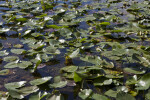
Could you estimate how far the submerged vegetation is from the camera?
1.29 metres

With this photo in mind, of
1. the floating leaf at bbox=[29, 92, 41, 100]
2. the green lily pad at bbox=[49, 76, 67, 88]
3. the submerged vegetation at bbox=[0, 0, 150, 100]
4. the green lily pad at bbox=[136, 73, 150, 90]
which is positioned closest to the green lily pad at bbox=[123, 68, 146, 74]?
the submerged vegetation at bbox=[0, 0, 150, 100]

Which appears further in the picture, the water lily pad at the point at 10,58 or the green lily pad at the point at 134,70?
the water lily pad at the point at 10,58

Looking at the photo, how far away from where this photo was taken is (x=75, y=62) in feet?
5.68

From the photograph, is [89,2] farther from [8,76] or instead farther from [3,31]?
[8,76]

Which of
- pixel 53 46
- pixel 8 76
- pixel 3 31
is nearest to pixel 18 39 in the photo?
pixel 3 31

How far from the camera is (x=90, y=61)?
1594 millimetres

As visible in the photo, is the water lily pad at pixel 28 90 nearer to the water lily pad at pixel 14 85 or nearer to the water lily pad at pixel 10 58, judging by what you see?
the water lily pad at pixel 14 85

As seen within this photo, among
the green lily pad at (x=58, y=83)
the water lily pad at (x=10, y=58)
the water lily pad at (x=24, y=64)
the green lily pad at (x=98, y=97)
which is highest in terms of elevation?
the water lily pad at (x=10, y=58)

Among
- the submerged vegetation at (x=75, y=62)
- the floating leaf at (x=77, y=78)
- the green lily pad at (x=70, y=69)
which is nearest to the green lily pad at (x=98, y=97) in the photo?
the submerged vegetation at (x=75, y=62)

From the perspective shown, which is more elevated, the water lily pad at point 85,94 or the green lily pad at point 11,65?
the green lily pad at point 11,65

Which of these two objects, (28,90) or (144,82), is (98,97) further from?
(28,90)

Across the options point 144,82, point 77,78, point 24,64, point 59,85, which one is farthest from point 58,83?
point 144,82

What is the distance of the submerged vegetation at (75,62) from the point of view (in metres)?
1.29

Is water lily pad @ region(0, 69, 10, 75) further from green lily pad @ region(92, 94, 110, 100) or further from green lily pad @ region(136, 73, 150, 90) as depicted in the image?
green lily pad @ region(136, 73, 150, 90)
